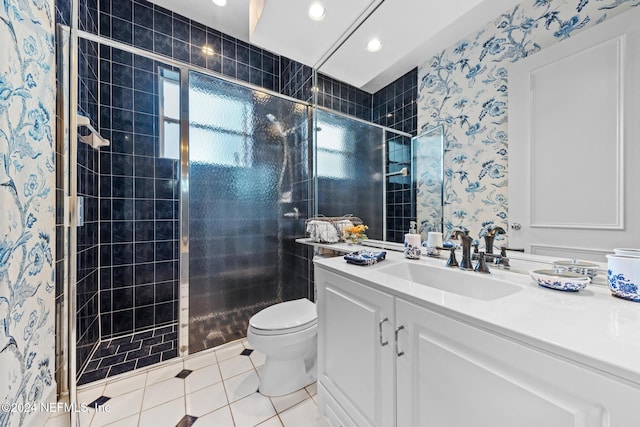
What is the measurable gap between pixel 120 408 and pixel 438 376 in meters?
1.61

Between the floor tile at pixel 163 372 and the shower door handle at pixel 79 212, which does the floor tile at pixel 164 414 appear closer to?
the floor tile at pixel 163 372

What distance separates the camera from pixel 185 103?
171 centimetres

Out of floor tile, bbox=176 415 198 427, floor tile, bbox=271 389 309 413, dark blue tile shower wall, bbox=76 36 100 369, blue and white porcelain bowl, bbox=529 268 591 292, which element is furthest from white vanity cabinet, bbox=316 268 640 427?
dark blue tile shower wall, bbox=76 36 100 369

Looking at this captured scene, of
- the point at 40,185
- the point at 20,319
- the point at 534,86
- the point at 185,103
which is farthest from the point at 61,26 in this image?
the point at 534,86

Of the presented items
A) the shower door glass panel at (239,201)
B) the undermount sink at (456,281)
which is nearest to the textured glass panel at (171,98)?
the shower door glass panel at (239,201)

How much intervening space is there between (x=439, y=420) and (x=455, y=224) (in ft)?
2.66

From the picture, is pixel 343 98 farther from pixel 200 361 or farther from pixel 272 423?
pixel 200 361

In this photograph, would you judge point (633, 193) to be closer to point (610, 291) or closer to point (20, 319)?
point (610, 291)

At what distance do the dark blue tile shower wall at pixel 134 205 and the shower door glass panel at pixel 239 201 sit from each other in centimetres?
70

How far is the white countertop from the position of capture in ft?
1.44

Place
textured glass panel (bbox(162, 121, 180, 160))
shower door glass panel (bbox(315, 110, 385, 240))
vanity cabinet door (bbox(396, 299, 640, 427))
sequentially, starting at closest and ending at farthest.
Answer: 1. vanity cabinet door (bbox(396, 299, 640, 427))
2. shower door glass panel (bbox(315, 110, 385, 240))
3. textured glass panel (bbox(162, 121, 180, 160))

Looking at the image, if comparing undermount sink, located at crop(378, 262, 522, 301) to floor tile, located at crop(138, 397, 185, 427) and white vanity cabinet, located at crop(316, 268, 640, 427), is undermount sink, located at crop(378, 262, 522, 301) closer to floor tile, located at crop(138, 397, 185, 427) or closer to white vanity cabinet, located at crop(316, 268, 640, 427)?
white vanity cabinet, located at crop(316, 268, 640, 427)

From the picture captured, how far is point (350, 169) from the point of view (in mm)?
1868

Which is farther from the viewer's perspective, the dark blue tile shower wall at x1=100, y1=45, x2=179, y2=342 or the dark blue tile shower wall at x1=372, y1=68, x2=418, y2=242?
the dark blue tile shower wall at x1=100, y1=45, x2=179, y2=342
